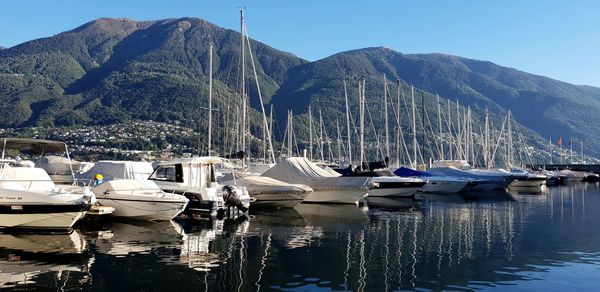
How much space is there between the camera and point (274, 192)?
3203 centimetres

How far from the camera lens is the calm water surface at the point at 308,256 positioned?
43.2 feet

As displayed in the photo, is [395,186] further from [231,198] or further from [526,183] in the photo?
[526,183]

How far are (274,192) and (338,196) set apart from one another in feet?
20.4

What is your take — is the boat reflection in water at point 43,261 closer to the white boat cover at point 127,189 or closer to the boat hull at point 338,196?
the white boat cover at point 127,189

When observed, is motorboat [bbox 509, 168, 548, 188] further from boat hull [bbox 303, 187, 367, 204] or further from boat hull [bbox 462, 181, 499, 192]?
boat hull [bbox 303, 187, 367, 204]

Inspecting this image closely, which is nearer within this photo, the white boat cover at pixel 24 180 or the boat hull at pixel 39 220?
the boat hull at pixel 39 220

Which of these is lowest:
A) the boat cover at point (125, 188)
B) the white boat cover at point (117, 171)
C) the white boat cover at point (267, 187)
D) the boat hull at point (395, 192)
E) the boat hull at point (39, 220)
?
the boat hull at point (395, 192)

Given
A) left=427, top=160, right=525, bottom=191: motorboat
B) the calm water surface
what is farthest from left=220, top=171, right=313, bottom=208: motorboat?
left=427, top=160, right=525, bottom=191: motorboat

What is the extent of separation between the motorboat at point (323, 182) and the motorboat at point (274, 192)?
423 cm

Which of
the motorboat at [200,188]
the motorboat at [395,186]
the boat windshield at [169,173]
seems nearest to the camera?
the motorboat at [200,188]

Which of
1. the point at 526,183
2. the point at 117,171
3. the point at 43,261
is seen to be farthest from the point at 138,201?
→ the point at 526,183

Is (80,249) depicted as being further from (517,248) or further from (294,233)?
(517,248)

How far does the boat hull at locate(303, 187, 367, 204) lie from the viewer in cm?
3638

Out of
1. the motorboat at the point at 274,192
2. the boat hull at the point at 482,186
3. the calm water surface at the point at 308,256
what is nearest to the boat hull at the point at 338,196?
the motorboat at the point at 274,192
